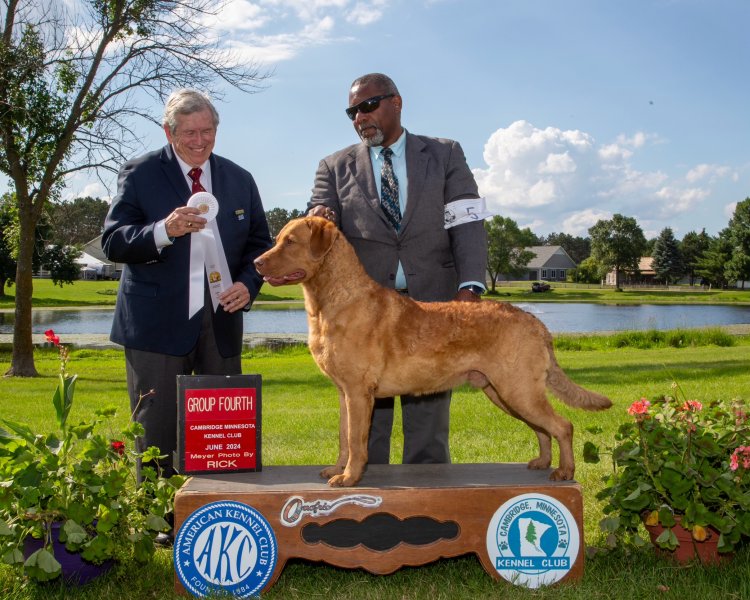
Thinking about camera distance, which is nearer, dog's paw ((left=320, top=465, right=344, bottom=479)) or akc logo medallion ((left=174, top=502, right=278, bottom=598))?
akc logo medallion ((left=174, top=502, right=278, bottom=598))

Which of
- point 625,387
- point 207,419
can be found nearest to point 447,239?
point 207,419

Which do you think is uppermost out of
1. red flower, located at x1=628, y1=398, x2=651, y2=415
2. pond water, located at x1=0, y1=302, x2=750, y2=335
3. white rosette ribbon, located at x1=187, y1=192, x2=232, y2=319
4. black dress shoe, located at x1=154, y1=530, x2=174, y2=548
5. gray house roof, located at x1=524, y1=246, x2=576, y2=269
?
gray house roof, located at x1=524, y1=246, x2=576, y2=269

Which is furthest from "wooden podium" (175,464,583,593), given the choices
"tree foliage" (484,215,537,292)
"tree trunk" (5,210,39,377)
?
"tree foliage" (484,215,537,292)

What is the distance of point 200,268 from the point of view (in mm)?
4609

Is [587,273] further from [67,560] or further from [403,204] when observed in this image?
[67,560]

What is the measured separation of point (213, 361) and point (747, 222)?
287 ft

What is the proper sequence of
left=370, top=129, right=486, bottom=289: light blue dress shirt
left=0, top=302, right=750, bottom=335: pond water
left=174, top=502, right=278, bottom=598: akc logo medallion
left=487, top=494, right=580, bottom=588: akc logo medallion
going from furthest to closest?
left=0, top=302, right=750, bottom=335: pond water → left=370, top=129, right=486, bottom=289: light blue dress shirt → left=487, top=494, right=580, bottom=588: akc logo medallion → left=174, top=502, right=278, bottom=598: akc logo medallion

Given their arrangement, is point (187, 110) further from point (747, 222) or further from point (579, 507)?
point (747, 222)

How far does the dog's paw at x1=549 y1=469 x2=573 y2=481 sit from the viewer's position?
13.9ft

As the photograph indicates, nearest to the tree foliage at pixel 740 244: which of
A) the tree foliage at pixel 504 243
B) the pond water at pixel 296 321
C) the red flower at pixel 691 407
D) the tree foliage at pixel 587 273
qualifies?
the tree foliage at pixel 587 273

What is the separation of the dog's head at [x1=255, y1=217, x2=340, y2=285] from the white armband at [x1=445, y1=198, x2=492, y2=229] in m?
1.16

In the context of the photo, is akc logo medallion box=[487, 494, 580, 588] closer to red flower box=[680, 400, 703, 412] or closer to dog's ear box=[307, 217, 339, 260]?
red flower box=[680, 400, 703, 412]

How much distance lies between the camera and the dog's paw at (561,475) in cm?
423

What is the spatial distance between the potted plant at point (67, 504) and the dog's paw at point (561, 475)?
7.99 feet
